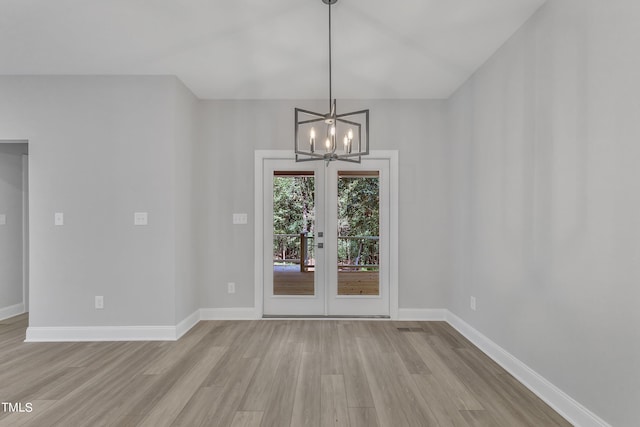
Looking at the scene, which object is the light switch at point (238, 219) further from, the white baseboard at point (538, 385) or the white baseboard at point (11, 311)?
the white baseboard at point (11, 311)

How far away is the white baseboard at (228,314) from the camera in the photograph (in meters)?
4.01

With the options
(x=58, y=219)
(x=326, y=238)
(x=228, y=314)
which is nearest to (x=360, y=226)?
(x=326, y=238)

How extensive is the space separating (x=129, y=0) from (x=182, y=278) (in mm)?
2605

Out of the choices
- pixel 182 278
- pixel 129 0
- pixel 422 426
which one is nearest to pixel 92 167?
pixel 182 278

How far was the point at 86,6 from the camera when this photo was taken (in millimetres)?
2348

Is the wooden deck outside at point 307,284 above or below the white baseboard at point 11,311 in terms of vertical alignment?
above

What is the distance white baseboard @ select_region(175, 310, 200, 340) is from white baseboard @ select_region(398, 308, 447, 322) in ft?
8.26

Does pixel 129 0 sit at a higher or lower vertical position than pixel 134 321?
higher

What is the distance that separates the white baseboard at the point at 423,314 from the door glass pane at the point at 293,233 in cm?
117

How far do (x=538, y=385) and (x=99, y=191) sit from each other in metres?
→ 4.31

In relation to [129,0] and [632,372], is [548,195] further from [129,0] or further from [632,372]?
[129,0]

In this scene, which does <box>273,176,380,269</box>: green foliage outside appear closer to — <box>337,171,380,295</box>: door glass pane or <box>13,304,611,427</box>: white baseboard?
<box>337,171,380,295</box>: door glass pane

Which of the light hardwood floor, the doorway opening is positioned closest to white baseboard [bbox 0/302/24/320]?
the doorway opening

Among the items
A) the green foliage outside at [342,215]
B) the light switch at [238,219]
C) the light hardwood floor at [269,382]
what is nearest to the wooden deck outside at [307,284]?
the green foliage outside at [342,215]
